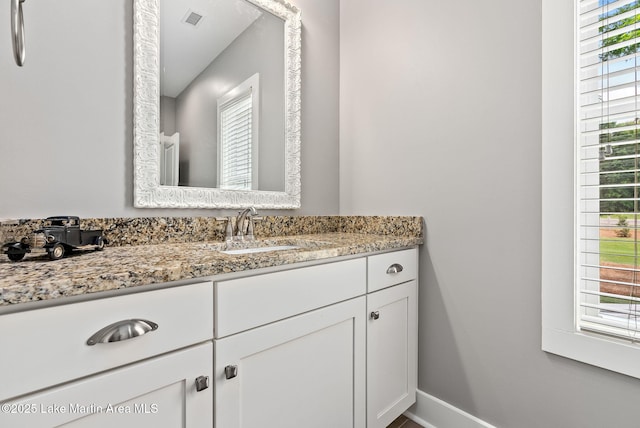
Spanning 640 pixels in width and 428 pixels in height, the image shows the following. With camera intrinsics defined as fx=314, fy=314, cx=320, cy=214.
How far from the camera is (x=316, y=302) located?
3.35 feet

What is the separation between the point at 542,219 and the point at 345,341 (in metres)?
0.84

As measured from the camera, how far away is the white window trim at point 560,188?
1.08m

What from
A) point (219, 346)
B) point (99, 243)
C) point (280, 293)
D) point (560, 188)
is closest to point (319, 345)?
point (280, 293)

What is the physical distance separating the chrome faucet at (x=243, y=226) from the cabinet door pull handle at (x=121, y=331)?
2.33 ft

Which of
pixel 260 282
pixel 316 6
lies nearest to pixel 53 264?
pixel 260 282

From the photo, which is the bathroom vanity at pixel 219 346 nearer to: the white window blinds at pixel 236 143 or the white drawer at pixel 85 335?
the white drawer at pixel 85 335

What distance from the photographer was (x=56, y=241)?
2.65 feet

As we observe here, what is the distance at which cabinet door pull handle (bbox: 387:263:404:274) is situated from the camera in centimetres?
132

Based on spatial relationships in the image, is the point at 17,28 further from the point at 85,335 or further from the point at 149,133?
the point at 85,335

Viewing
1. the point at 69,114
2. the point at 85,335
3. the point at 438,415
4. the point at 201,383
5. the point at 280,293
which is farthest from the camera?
the point at 438,415

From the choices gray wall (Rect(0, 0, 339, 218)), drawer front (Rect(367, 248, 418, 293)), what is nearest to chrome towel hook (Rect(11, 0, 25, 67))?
gray wall (Rect(0, 0, 339, 218))

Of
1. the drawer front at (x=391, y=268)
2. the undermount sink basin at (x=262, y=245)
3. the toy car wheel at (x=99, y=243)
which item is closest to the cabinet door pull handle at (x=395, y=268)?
the drawer front at (x=391, y=268)

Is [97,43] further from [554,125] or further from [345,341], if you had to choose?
[554,125]

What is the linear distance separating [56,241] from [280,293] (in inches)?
23.4
